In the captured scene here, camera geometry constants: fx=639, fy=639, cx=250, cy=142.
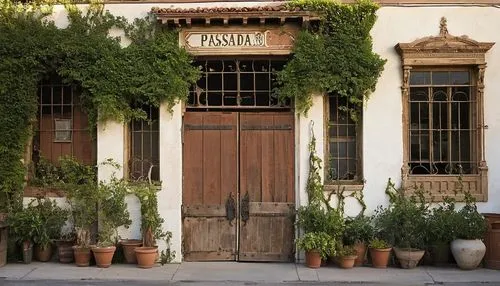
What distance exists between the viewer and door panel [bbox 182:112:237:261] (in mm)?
11203

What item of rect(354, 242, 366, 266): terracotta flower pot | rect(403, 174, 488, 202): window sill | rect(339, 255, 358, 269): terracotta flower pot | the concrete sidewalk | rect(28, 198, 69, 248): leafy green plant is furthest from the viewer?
rect(403, 174, 488, 202): window sill

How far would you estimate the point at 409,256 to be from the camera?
10.4 metres

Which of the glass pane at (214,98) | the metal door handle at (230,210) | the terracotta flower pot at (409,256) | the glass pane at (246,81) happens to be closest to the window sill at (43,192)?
the metal door handle at (230,210)

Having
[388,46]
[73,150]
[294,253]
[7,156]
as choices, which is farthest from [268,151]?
[7,156]

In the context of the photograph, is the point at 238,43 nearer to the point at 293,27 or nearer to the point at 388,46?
the point at 293,27

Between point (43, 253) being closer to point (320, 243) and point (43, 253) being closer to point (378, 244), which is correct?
point (320, 243)

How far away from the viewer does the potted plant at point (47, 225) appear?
10750 mm

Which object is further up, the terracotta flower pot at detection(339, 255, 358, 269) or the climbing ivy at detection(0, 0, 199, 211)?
the climbing ivy at detection(0, 0, 199, 211)

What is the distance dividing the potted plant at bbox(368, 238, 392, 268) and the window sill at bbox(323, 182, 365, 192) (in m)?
0.95

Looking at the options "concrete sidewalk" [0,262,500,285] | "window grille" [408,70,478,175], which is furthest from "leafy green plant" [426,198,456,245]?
"window grille" [408,70,478,175]

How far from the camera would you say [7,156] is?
11023 millimetres

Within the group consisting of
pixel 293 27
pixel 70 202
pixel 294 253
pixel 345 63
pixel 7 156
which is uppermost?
pixel 293 27

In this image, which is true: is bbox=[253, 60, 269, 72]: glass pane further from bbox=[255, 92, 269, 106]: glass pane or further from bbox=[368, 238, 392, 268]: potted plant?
bbox=[368, 238, 392, 268]: potted plant

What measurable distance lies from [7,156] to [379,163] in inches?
253
